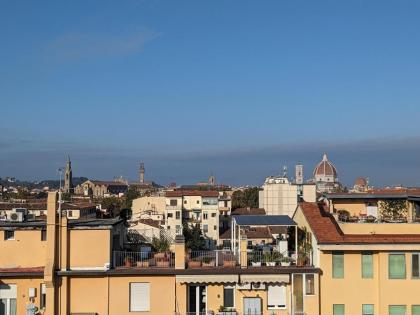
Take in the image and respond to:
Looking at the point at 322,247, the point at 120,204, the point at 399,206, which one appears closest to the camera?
the point at 322,247

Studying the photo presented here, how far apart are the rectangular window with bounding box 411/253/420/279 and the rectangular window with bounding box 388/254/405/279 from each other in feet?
1.11

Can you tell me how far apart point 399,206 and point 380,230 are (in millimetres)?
3059

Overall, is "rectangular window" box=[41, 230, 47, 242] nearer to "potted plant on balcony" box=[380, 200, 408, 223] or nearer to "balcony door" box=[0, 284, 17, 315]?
"balcony door" box=[0, 284, 17, 315]

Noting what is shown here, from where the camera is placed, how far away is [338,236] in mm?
21766

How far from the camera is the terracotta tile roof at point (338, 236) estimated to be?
21438mm

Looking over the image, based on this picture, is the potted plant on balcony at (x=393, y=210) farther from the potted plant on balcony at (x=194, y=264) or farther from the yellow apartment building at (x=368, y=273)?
the potted plant on balcony at (x=194, y=264)

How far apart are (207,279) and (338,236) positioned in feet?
16.7

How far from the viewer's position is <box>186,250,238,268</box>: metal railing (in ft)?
72.8

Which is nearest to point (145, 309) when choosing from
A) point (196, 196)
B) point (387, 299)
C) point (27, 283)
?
point (27, 283)

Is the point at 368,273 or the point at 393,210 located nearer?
the point at 368,273

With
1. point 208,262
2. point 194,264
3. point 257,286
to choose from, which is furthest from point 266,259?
point 194,264

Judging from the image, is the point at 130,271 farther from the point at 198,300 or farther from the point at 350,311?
the point at 350,311

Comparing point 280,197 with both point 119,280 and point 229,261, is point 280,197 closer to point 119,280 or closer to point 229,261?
point 229,261

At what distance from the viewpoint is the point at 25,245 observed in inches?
870
